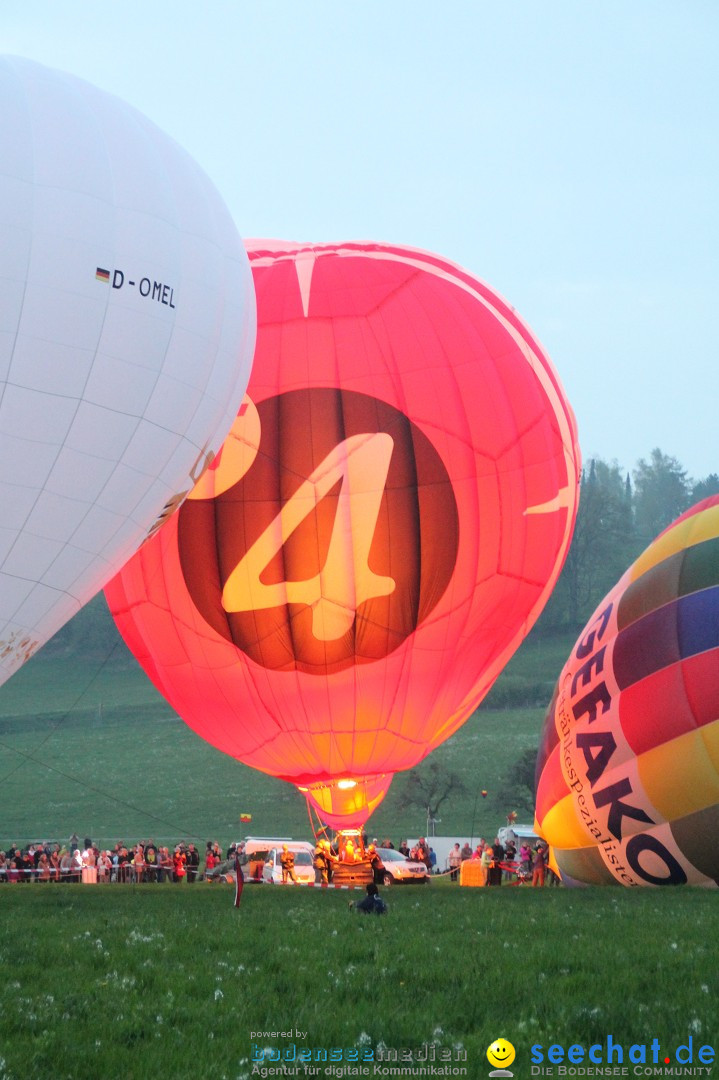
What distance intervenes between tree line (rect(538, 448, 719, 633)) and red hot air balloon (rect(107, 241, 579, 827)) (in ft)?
236

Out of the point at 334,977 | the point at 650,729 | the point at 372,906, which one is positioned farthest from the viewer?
the point at 650,729

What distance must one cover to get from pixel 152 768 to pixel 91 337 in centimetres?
5189

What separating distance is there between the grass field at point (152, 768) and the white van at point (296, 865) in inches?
460

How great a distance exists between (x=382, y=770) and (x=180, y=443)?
7.30 meters

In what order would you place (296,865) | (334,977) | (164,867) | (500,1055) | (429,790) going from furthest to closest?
(429,790) < (296,865) < (164,867) < (334,977) < (500,1055)

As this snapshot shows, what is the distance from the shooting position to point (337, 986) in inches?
260

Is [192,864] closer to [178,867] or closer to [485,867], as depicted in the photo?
[178,867]

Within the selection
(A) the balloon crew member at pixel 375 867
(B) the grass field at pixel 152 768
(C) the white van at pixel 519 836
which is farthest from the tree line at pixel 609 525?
(A) the balloon crew member at pixel 375 867

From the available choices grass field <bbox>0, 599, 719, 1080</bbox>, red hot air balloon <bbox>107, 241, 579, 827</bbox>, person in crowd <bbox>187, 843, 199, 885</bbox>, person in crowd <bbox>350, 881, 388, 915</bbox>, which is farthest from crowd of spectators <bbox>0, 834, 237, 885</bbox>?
person in crowd <bbox>350, 881, 388, 915</bbox>

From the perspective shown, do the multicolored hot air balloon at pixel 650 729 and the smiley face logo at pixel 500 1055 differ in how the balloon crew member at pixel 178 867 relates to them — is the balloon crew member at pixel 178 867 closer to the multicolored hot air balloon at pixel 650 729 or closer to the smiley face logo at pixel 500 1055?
the multicolored hot air balloon at pixel 650 729

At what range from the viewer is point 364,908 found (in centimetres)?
1145

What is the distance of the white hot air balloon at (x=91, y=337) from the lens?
38.5ft

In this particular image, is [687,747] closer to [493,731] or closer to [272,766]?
[272,766]

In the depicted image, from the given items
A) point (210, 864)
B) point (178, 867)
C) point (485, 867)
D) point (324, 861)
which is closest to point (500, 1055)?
point (324, 861)
